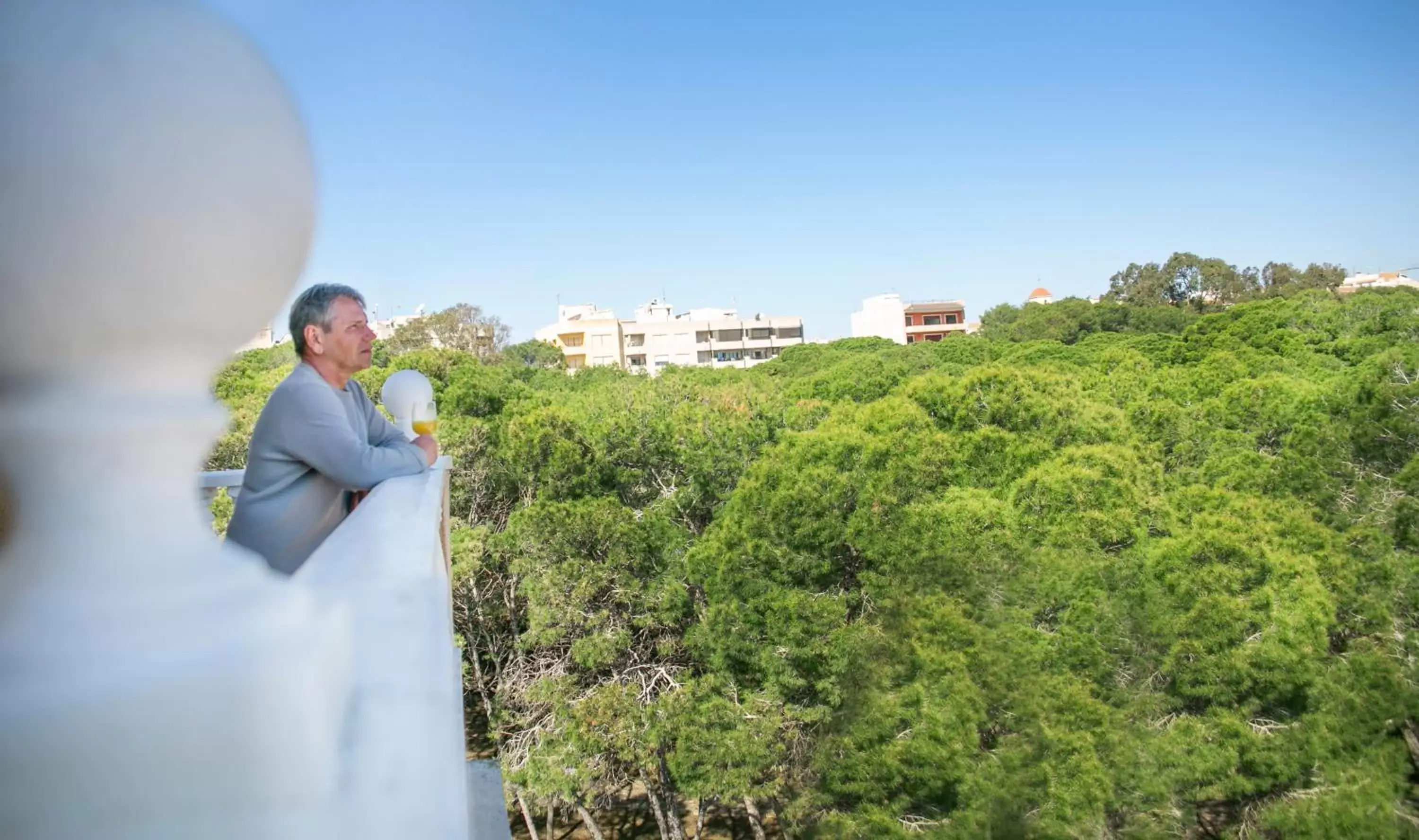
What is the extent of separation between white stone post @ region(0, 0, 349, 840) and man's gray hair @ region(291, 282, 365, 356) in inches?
49.1

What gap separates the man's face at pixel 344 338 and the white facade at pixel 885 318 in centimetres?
6371

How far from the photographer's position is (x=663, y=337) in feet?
201

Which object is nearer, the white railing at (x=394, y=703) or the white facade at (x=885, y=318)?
the white railing at (x=394, y=703)

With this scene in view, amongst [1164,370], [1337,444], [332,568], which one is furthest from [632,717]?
[1164,370]

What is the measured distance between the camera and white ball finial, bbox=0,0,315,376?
2.44ft

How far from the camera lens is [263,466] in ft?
5.55

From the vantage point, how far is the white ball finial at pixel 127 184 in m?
0.74

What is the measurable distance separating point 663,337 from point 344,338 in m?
59.5

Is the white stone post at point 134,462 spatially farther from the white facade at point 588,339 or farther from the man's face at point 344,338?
the white facade at point 588,339

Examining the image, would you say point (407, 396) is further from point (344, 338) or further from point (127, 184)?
point (127, 184)

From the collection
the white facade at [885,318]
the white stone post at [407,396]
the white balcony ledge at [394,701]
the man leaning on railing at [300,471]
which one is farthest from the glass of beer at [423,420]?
the white facade at [885,318]

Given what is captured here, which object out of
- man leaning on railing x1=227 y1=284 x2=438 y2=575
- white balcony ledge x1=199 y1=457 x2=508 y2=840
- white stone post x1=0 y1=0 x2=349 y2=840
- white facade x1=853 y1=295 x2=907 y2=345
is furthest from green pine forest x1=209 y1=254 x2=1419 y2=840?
white facade x1=853 y1=295 x2=907 y2=345

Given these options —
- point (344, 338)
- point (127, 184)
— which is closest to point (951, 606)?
point (344, 338)

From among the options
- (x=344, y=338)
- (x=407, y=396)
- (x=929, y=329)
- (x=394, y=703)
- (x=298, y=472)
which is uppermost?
(x=929, y=329)
